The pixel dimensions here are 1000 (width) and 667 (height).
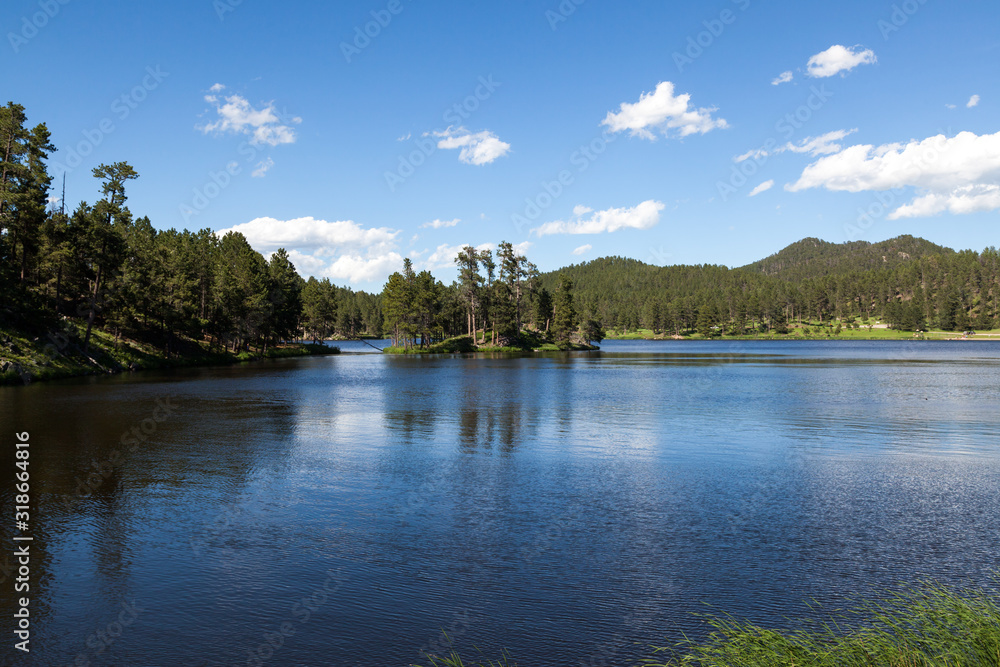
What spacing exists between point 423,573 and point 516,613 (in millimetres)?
2632

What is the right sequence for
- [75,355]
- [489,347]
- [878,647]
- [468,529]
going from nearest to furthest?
[878,647], [468,529], [75,355], [489,347]

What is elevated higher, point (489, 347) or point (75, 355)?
point (75, 355)

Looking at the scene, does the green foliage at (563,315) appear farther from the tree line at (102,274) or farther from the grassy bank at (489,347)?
the tree line at (102,274)

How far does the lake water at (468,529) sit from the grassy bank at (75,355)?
92.7 feet

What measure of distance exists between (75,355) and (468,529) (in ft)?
226

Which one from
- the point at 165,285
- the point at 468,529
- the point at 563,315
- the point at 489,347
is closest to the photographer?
the point at 468,529

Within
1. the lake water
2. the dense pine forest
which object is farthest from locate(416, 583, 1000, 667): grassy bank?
the dense pine forest

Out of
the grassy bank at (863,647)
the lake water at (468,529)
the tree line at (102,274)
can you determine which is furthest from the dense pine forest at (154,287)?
the grassy bank at (863,647)

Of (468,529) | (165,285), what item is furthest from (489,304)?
(468,529)

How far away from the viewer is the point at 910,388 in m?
55.5

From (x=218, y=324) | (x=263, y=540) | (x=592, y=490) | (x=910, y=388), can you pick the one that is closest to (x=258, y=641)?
(x=263, y=540)

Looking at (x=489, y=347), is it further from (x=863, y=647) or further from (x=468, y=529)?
(x=863, y=647)

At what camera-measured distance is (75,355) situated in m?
68.1

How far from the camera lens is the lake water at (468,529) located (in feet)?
35.2
